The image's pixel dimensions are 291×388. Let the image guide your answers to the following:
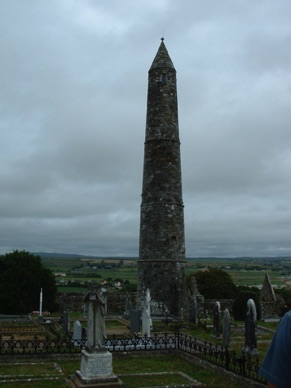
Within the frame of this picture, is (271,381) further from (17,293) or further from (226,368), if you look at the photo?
(17,293)

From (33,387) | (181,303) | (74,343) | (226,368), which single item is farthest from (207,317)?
(33,387)

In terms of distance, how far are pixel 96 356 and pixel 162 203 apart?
1659 cm

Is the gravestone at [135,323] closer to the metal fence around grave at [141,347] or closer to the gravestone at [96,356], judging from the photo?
the metal fence around grave at [141,347]

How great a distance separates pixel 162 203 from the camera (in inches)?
1131

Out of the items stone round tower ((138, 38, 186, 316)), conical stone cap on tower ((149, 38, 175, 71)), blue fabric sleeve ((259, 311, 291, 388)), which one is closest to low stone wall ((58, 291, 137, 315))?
stone round tower ((138, 38, 186, 316))

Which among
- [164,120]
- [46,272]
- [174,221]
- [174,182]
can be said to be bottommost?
[46,272]

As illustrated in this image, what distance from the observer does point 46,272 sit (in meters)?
41.6

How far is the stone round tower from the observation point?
93.7 feet

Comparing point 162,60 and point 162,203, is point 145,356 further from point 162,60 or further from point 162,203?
point 162,60

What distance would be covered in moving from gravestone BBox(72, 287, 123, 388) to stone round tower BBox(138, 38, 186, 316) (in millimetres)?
15159

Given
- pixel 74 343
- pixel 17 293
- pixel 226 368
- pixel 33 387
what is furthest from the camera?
pixel 17 293

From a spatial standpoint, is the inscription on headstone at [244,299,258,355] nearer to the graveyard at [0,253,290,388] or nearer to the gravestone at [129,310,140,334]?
the graveyard at [0,253,290,388]

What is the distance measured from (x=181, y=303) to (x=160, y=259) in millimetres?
3092

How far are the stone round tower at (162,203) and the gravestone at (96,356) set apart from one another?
1516 cm
